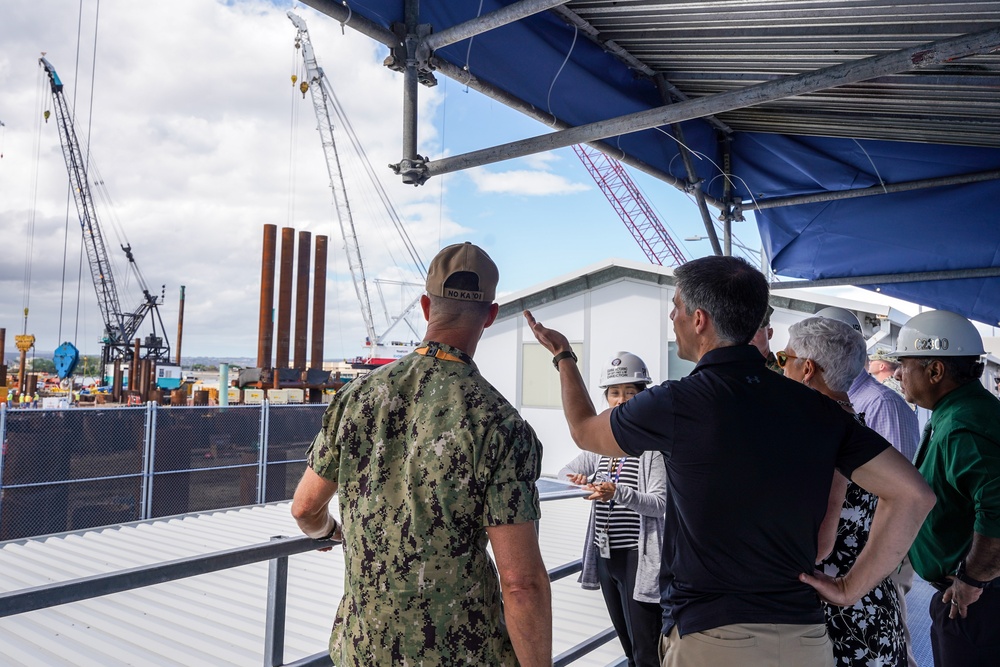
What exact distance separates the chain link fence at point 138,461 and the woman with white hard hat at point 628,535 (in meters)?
11.0

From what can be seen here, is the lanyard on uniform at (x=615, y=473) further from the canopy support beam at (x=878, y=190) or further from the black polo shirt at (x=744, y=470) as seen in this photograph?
the canopy support beam at (x=878, y=190)

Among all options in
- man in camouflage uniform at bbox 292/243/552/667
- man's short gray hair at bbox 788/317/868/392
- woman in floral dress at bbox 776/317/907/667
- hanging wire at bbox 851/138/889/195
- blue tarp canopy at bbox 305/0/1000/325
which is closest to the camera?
man in camouflage uniform at bbox 292/243/552/667

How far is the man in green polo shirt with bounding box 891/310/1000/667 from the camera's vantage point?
2.21 metres

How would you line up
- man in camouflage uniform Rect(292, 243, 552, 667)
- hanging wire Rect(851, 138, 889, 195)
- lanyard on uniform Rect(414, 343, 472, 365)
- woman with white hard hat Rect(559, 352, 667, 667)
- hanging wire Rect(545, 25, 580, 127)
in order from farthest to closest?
hanging wire Rect(851, 138, 889, 195) < hanging wire Rect(545, 25, 580, 127) < woman with white hard hat Rect(559, 352, 667, 667) < lanyard on uniform Rect(414, 343, 472, 365) < man in camouflage uniform Rect(292, 243, 552, 667)

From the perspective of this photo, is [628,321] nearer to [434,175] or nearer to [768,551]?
[434,175]

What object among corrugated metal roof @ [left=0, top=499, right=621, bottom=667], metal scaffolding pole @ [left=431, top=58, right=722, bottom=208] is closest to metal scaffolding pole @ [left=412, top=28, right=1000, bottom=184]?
metal scaffolding pole @ [left=431, top=58, right=722, bottom=208]

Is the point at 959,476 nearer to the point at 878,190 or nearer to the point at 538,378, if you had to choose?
the point at 878,190

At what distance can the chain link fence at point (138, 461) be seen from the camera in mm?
11211

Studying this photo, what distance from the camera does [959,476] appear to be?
2.26 meters

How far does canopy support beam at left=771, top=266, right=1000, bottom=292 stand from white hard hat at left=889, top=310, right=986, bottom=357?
2.42 m

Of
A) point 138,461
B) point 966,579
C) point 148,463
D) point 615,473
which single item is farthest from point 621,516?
point 138,461

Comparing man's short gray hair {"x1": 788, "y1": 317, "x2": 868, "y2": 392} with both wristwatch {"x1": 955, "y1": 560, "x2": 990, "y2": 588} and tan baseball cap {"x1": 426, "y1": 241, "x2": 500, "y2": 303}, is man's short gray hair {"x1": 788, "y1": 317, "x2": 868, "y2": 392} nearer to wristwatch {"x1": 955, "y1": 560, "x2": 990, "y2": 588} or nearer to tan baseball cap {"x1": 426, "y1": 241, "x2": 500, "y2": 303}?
wristwatch {"x1": 955, "y1": 560, "x2": 990, "y2": 588}

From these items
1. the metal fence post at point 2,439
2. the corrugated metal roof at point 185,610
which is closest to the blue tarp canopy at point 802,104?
the corrugated metal roof at point 185,610

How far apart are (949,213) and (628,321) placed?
833 cm
